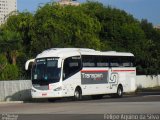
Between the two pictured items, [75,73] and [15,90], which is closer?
[75,73]

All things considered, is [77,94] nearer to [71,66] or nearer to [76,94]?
[76,94]

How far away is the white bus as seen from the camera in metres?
35.5

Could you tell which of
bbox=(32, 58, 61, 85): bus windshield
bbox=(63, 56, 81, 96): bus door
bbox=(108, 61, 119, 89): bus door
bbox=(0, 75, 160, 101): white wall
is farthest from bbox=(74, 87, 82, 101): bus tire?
bbox=(0, 75, 160, 101): white wall

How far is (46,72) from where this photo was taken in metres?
35.8

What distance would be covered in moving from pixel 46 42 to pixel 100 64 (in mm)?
16609

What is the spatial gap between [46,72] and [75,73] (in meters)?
2.16

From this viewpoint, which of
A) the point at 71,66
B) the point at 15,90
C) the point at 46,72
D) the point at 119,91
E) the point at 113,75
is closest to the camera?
the point at 46,72

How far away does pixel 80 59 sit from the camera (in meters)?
37.5

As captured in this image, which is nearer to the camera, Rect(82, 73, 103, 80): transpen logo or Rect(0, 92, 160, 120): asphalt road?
Rect(0, 92, 160, 120): asphalt road

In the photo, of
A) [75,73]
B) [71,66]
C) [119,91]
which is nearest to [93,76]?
[75,73]

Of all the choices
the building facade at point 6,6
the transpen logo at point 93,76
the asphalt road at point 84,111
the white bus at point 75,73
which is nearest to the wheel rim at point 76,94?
the white bus at point 75,73

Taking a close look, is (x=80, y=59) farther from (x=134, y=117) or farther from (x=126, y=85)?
(x=134, y=117)

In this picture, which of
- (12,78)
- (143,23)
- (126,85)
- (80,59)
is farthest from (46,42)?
(143,23)

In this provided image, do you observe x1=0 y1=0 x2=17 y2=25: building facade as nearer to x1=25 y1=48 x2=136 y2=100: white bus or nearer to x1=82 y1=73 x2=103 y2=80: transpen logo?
x1=25 y1=48 x2=136 y2=100: white bus
